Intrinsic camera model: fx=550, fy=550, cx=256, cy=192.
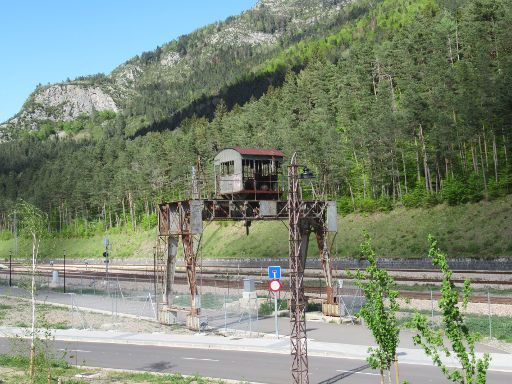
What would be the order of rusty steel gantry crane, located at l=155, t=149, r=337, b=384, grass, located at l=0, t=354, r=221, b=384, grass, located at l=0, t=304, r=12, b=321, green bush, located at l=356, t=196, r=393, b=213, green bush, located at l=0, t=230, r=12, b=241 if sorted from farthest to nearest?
1. green bush, located at l=0, t=230, r=12, b=241
2. green bush, located at l=356, t=196, r=393, b=213
3. grass, located at l=0, t=304, r=12, b=321
4. rusty steel gantry crane, located at l=155, t=149, r=337, b=384
5. grass, located at l=0, t=354, r=221, b=384

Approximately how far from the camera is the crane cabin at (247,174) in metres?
30.5

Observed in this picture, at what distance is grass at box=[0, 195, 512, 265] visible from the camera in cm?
4819

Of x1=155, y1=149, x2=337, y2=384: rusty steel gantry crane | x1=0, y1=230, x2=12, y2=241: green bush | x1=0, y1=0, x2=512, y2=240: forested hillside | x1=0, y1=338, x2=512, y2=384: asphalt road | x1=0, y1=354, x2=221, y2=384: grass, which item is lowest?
x1=0, y1=338, x2=512, y2=384: asphalt road

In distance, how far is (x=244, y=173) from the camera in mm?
30656

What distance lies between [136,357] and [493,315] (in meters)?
18.0

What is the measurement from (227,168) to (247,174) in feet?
4.52

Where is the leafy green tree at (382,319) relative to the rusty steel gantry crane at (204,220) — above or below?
below

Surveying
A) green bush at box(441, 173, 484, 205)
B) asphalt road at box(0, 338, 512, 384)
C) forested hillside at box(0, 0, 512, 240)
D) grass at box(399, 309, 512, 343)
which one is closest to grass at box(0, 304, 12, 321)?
asphalt road at box(0, 338, 512, 384)

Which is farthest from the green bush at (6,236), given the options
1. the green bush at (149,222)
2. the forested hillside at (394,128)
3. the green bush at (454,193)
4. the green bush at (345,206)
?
the green bush at (454,193)

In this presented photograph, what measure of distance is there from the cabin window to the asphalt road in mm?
10412

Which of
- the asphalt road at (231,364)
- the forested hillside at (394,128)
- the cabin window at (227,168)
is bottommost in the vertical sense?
the asphalt road at (231,364)

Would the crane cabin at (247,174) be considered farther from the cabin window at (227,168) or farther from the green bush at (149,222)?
the green bush at (149,222)

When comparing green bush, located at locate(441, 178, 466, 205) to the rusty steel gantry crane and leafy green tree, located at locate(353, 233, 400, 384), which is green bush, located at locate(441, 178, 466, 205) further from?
leafy green tree, located at locate(353, 233, 400, 384)

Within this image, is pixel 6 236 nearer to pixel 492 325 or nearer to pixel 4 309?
pixel 4 309
